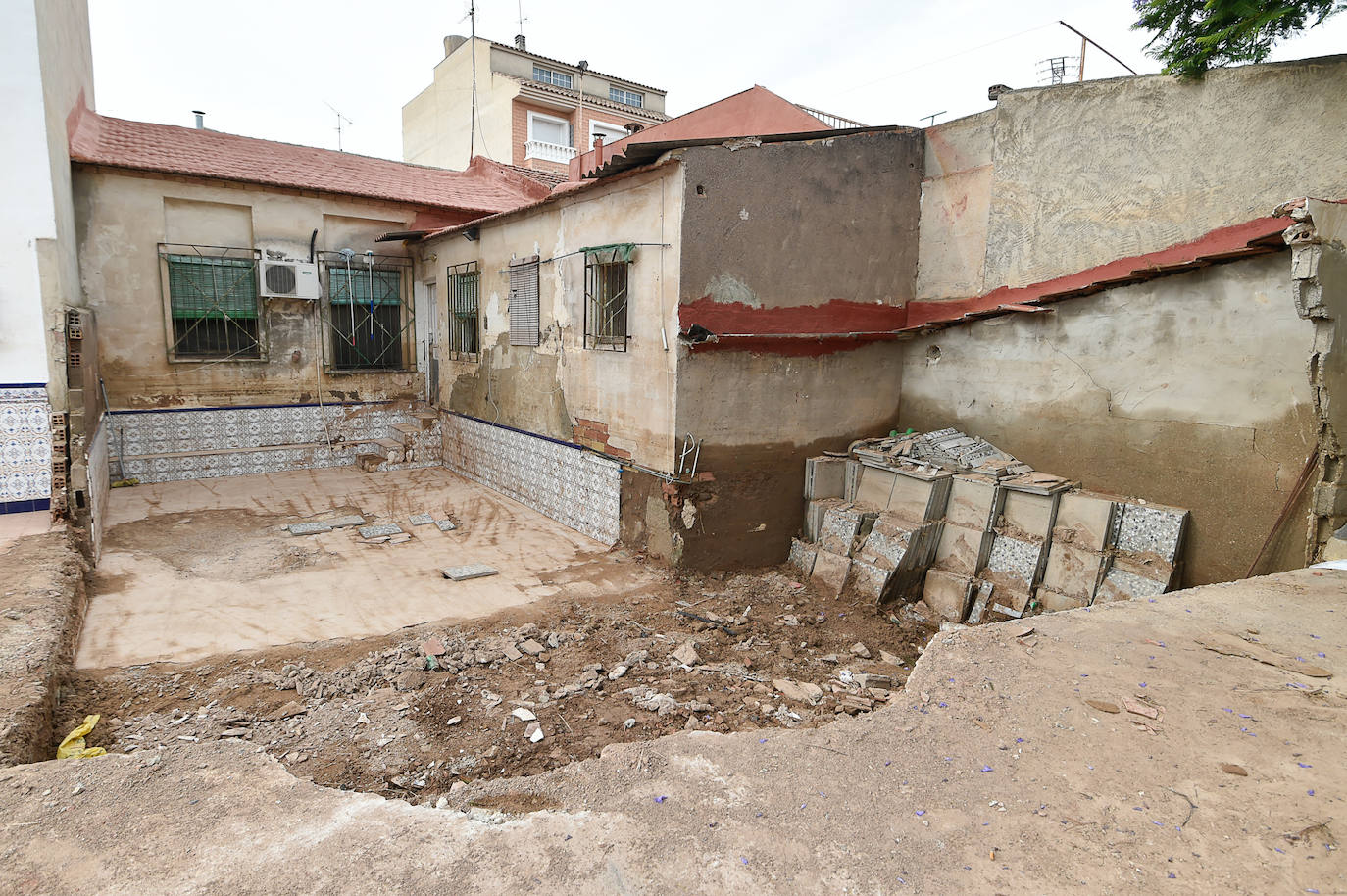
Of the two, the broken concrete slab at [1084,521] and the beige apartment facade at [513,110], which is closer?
the broken concrete slab at [1084,521]

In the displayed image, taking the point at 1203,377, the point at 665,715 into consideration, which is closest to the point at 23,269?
the point at 665,715

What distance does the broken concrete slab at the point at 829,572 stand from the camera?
276 inches

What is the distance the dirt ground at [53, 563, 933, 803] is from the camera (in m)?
4.02

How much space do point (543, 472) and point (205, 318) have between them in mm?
6145

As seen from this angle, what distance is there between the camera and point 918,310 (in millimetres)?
7992

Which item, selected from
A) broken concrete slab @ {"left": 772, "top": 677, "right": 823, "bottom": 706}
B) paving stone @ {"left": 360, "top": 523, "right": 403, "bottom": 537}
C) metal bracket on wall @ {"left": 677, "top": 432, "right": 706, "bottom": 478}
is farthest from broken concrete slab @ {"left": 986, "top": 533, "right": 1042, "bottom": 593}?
paving stone @ {"left": 360, "top": 523, "right": 403, "bottom": 537}

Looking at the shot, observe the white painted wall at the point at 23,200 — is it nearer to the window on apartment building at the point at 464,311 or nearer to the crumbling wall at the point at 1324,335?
the window on apartment building at the point at 464,311

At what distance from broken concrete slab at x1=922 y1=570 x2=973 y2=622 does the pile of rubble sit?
0.01 m

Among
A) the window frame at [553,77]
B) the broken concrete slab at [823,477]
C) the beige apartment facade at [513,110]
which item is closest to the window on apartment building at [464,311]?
the broken concrete slab at [823,477]

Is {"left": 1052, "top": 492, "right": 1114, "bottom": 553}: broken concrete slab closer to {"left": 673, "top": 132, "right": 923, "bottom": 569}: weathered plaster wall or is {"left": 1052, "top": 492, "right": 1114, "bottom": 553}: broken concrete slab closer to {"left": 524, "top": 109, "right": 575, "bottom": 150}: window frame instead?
{"left": 673, "top": 132, "right": 923, "bottom": 569}: weathered plaster wall

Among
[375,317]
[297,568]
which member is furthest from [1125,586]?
[375,317]

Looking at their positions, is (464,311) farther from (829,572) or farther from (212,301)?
(829,572)

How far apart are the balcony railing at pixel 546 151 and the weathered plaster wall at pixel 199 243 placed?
10.4 metres

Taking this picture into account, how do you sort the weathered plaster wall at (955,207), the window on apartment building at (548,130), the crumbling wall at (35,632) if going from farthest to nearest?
1. the window on apartment building at (548,130)
2. the weathered plaster wall at (955,207)
3. the crumbling wall at (35,632)
